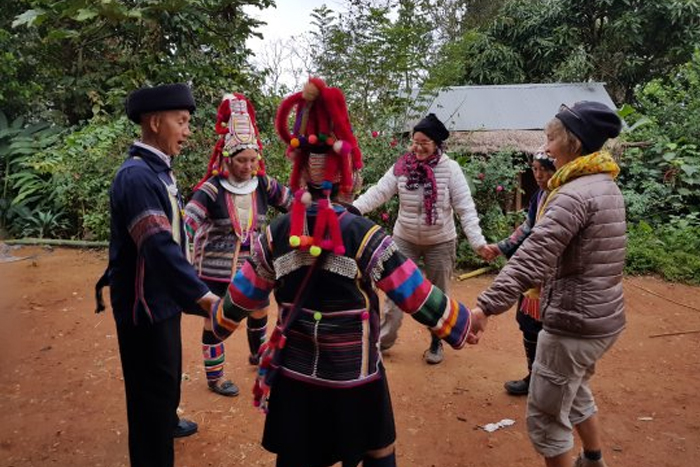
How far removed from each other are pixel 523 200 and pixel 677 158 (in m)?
2.75

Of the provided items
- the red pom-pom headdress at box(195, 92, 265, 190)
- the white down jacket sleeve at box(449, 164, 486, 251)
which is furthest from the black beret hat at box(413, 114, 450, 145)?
the red pom-pom headdress at box(195, 92, 265, 190)

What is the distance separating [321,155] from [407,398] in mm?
2536

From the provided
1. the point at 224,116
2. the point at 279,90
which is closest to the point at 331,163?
the point at 224,116

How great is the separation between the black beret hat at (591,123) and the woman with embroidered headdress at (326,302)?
1.02m

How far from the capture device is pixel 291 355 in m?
2.17

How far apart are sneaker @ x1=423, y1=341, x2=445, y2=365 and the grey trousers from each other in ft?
1.13

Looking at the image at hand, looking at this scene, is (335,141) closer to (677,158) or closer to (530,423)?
(530,423)

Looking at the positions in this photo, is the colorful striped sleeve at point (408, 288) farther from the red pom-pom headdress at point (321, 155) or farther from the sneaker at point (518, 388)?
the sneaker at point (518, 388)

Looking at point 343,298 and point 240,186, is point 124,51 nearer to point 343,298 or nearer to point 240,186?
point 240,186

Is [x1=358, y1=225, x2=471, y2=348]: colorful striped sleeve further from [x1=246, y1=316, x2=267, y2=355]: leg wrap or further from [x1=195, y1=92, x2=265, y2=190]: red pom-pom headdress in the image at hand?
[x1=246, y1=316, x2=267, y2=355]: leg wrap

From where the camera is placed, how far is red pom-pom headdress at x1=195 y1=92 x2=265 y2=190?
3.64 meters

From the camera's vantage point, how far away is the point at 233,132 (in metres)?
3.66

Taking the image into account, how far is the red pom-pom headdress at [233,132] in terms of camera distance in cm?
364

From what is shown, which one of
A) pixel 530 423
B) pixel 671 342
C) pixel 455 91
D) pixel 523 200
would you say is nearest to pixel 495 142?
pixel 523 200
